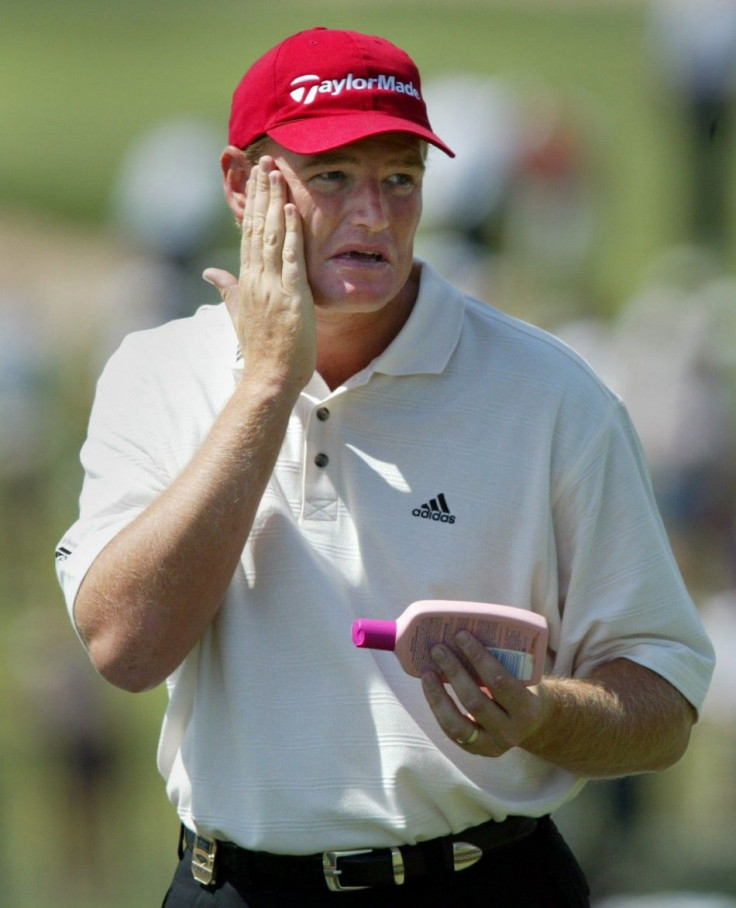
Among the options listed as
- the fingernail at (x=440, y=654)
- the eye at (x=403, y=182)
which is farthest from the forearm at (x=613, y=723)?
the eye at (x=403, y=182)

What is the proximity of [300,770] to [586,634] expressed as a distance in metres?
0.48

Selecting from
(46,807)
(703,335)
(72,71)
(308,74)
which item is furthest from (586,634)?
(72,71)

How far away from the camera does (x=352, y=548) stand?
2.10m

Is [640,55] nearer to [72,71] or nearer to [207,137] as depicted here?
[207,137]

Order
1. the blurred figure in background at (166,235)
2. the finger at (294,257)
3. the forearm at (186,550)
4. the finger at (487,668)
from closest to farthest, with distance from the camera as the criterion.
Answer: the finger at (487,668) < the forearm at (186,550) < the finger at (294,257) < the blurred figure in background at (166,235)

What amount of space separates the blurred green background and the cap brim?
3260 millimetres

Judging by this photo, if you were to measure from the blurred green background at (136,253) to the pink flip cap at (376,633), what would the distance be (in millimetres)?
3114

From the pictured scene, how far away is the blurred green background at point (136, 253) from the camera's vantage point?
4.96m

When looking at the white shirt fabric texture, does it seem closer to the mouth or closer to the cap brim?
the mouth

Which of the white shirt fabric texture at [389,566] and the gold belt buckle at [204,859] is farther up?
the white shirt fabric texture at [389,566]

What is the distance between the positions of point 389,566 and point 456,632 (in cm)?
27

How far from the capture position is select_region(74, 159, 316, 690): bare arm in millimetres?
1977

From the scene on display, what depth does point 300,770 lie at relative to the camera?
6.71 feet

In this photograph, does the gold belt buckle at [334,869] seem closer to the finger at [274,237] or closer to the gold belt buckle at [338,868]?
the gold belt buckle at [338,868]
